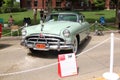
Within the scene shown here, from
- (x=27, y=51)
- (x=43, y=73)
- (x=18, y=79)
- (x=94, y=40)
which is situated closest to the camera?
(x=18, y=79)

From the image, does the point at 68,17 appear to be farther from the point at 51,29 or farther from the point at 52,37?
the point at 52,37

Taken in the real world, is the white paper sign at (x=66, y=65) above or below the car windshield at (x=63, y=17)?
below

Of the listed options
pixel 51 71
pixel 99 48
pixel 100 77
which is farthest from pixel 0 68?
pixel 99 48

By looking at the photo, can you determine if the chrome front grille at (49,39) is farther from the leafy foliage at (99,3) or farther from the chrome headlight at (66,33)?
the leafy foliage at (99,3)

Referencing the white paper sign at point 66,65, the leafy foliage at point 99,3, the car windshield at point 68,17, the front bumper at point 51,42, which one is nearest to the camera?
the white paper sign at point 66,65

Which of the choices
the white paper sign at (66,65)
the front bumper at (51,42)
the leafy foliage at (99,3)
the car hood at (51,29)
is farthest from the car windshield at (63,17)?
the leafy foliage at (99,3)

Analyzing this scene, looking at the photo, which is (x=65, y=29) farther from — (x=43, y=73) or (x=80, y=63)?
(x=43, y=73)

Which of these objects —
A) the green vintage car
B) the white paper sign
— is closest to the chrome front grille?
the green vintage car

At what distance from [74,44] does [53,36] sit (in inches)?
38.9

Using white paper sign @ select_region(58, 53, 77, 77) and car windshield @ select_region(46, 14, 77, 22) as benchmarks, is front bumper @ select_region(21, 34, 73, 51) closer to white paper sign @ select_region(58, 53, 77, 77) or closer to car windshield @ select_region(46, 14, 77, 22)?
white paper sign @ select_region(58, 53, 77, 77)

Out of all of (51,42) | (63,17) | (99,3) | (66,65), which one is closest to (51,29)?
(51,42)

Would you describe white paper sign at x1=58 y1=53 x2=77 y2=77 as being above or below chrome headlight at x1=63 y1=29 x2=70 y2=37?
below

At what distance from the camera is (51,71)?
307 inches

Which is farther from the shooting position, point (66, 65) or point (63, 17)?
point (63, 17)
